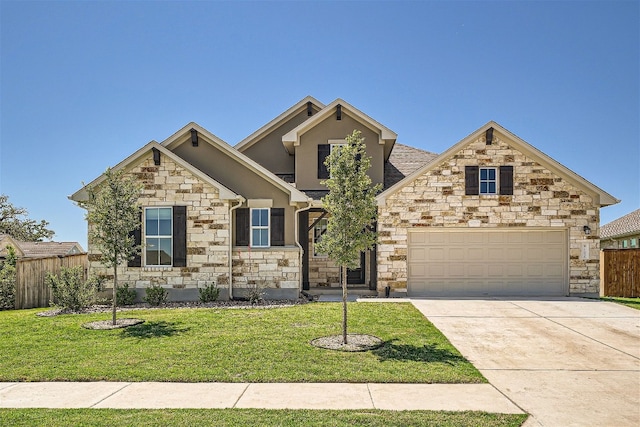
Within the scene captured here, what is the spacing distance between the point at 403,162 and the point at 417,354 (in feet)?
40.8

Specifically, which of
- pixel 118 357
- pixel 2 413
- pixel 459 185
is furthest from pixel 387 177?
pixel 2 413

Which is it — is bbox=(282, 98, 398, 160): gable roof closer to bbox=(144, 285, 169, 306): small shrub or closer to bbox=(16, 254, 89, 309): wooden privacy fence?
bbox=(144, 285, 169, 306): small shrub

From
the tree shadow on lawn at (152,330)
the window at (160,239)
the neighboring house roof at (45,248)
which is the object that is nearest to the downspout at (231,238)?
the window at (160,239)

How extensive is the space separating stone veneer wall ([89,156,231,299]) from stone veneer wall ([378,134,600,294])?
5305 millimetres

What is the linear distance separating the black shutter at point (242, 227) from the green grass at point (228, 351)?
3.43m

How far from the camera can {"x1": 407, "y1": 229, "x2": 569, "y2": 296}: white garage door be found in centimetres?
1580

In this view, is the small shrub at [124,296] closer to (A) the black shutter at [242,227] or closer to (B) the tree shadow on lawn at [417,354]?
(A) the black shutter at [242,227]

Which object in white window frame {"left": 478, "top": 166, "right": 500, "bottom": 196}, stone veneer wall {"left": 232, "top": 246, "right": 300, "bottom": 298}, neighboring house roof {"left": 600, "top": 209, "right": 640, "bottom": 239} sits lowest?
stone veneer wall {"left": 232, "top": 246, "right": 300, "bottom": 298}

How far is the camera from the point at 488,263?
15.9 metres

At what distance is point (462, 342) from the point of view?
30.7ft

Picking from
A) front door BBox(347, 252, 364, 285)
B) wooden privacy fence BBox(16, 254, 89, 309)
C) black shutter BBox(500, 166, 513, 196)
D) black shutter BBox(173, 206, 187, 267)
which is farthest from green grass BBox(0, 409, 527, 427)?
front door BBox(347, 252, 364, 285)

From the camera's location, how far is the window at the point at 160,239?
14789 mm

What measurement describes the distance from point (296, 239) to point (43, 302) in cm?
889

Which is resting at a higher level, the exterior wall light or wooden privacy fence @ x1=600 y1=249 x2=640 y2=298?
the exterior wall light
